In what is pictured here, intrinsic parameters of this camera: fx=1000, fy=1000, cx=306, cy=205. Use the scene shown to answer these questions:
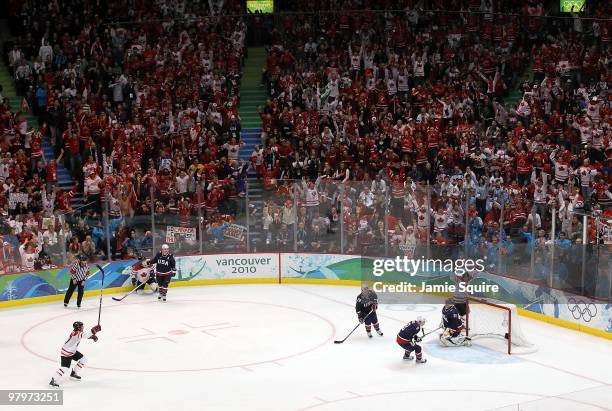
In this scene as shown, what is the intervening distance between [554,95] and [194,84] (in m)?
9.51

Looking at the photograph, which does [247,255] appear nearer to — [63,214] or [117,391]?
[63,214]

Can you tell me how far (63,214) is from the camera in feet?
67.7

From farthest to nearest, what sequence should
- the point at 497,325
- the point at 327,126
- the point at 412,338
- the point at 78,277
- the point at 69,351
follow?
the point at 327,126 → the point at 78,277 → the point at 497,325 → the point at 412,338 → the point at 69,351

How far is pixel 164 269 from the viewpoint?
20797mm

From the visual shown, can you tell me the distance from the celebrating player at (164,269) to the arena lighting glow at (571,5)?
15.8 metres

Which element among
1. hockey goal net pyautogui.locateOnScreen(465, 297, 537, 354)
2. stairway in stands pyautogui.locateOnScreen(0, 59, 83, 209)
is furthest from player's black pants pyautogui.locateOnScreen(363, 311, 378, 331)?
stairway in stands pyautogui.locateOnScreen(0, 59, 83, 209)

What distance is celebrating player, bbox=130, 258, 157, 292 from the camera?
70.4ft

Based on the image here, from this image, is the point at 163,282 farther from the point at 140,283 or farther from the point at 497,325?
the point at 497,325

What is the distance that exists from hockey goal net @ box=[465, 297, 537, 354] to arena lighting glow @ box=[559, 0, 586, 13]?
15667mm

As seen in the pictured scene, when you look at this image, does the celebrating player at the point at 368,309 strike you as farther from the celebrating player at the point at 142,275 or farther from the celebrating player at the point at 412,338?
the celebrating player at the point at 142,275

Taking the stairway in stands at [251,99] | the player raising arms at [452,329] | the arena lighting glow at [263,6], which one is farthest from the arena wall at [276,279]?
the arena lighting glow at [263,6]

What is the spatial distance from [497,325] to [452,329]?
80 centimetres

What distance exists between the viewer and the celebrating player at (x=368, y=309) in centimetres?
1747

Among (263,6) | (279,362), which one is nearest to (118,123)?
(263,6)
